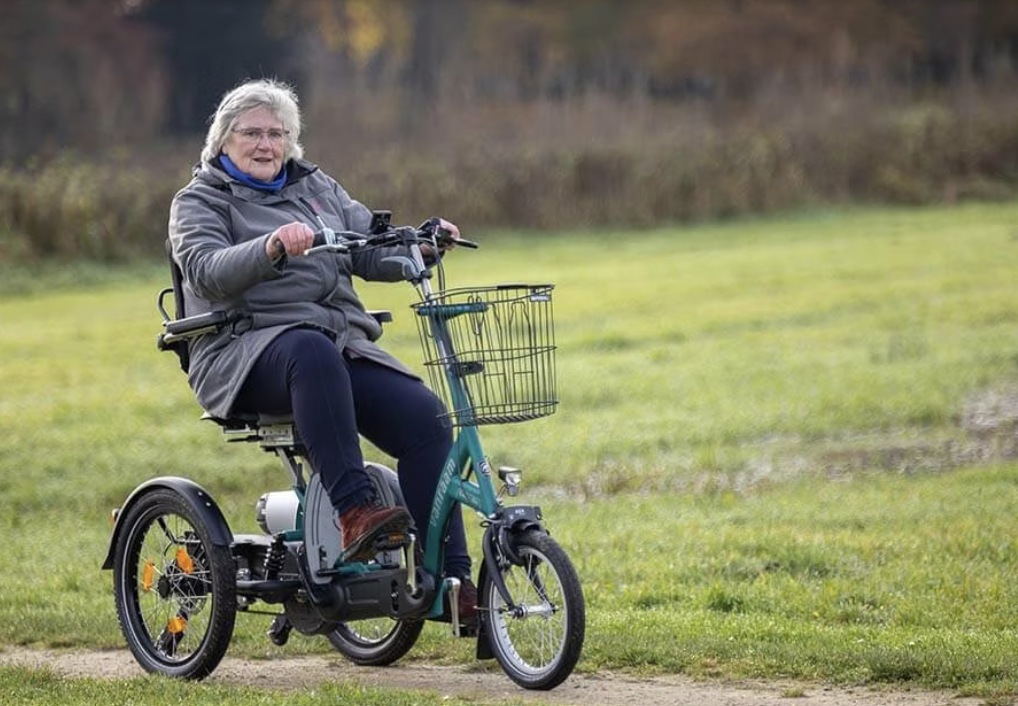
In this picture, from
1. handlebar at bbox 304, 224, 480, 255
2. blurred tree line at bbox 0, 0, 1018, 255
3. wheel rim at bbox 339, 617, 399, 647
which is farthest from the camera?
blurred tree line at bbox 0, 0, 1018, 255

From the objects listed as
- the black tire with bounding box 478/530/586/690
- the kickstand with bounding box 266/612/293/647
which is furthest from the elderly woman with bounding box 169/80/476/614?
the kickstand with bounding box 266/612/293/647

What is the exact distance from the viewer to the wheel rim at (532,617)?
18.6ft

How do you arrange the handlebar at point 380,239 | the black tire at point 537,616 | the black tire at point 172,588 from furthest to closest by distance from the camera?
the black tire at point 172,588
the handlebar at point 380,239
the black tire at point 537,616

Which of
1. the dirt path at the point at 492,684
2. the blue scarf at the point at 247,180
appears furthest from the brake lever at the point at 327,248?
the dirt path at the point at 492,684

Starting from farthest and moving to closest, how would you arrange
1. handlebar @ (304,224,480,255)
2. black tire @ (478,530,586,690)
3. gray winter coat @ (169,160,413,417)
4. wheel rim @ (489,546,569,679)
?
gray winter coat @ (169,160,413,417) → handlebar @ (304,224,480,255) → wheel rim @ (489,546,569,679) → black tire @ (478,530,586,690)

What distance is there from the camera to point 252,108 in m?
6.27

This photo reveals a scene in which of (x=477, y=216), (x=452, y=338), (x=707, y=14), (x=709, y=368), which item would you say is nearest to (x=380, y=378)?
(x=452, y=338)

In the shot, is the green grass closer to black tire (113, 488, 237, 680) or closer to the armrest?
black tire (113, 488, 237, 680)

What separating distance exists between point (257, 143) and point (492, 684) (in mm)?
1968

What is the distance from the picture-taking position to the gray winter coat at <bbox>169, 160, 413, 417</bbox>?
597 centimetres

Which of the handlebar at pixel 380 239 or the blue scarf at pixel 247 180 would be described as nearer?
the handlebar at pixel 380 239

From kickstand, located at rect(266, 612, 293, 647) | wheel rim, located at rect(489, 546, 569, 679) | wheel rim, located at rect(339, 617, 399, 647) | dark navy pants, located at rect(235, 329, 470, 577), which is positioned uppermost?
dark navy pants, located at rect(235, 329, 470, 577)

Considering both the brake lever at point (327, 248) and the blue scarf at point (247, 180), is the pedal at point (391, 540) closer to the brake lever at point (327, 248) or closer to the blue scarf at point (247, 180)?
the brake lever at point (327, 248)

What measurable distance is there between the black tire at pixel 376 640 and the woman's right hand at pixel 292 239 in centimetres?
143
